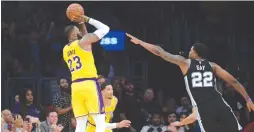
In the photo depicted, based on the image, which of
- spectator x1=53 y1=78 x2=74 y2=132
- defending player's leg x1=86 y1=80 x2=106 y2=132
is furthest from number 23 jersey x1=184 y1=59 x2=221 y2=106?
spectator x1=53 y1=78 x2=74 y2=132

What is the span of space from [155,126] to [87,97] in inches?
193

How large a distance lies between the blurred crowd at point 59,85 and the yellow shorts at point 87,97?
131 inches

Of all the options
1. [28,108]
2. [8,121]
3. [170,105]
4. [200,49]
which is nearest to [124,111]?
[170,105]

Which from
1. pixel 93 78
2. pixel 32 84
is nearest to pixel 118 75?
pixel 32 84

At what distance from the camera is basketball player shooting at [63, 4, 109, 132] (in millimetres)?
12461

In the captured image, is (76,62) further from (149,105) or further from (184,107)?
(184,107)

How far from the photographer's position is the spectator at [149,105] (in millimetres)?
17867

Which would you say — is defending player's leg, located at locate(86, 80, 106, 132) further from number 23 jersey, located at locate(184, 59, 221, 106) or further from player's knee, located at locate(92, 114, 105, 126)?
number 23 jersey, located at locate(184, 59, 221, 106)

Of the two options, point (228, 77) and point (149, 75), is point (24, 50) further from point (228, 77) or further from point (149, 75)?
point (228, 77)

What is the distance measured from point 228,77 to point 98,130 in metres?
1.96

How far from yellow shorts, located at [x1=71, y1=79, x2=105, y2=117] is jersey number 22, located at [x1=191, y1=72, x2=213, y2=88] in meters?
1.32

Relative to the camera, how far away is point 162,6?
1953 cm

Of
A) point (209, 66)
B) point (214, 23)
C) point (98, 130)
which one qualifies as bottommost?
point (98, 130)

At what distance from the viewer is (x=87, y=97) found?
41.0 ft
